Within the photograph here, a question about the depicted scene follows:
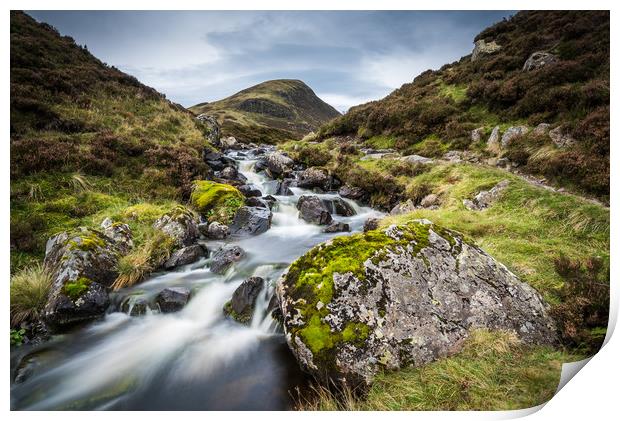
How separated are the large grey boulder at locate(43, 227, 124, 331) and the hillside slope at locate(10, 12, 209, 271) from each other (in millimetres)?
740

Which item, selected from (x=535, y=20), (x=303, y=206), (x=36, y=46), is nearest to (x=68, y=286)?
(x=303, y=206)

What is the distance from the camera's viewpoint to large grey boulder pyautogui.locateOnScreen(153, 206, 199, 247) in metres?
7.47

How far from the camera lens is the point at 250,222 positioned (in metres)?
9.59

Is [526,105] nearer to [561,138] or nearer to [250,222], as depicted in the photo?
[561,138]

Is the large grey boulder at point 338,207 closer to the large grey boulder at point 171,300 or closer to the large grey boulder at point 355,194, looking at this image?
the large grey boulder at point 355,194

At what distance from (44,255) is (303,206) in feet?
23.9

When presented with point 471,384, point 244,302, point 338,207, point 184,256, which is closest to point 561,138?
point 338,207

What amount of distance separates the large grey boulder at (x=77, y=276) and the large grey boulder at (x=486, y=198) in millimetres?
8892

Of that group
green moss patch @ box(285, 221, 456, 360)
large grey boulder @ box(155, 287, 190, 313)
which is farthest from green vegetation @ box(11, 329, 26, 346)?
green moss patch @ box(285, 221, 456, 360)

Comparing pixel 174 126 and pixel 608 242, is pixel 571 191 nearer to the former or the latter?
pixel 608 242

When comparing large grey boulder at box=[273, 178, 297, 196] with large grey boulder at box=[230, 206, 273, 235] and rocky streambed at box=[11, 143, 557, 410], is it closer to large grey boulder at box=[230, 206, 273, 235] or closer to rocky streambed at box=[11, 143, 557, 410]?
large grey boulder at box=[230, 206, 273, 235]

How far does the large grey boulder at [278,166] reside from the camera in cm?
1641

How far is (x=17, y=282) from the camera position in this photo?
473 centimetres

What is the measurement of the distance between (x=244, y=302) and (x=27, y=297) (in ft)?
11.3
